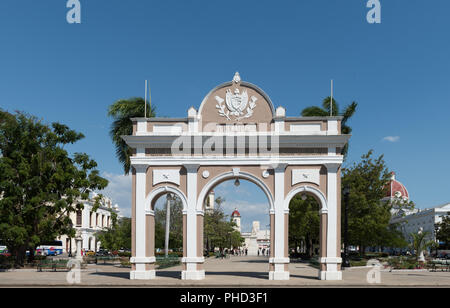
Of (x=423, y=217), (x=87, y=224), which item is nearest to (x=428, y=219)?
(x=423, y=217)

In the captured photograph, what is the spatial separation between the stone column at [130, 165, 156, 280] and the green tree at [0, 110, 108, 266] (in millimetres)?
8570

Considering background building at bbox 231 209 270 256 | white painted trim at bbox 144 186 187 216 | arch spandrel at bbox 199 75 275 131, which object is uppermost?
arch spandrel at bbox 199 75 275 131

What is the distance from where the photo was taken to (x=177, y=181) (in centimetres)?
2184

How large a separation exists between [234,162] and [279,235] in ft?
13.3

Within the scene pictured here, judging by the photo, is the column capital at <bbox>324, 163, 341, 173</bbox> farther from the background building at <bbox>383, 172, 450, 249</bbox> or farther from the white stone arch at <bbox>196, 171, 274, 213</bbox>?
the background building at <bbox>383, 172, 450, 249</bbox>

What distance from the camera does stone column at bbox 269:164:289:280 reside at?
20.8 meters

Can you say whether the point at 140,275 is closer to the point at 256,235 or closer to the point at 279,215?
the point at 279,215

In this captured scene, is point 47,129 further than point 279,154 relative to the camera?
Yes

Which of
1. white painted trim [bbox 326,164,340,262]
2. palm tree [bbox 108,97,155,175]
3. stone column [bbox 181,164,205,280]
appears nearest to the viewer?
white painted trim [bbox 326,164,340,262]

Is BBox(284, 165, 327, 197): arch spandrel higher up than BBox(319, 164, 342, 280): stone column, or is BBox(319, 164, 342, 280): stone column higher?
BBox(284, 165, 327, 197): arch spandrel

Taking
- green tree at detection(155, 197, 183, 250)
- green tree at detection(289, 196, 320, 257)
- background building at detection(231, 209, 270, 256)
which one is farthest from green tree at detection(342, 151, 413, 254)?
background building at detection(231, 209, 270, 256)

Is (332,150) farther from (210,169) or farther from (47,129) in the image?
(47,129)
